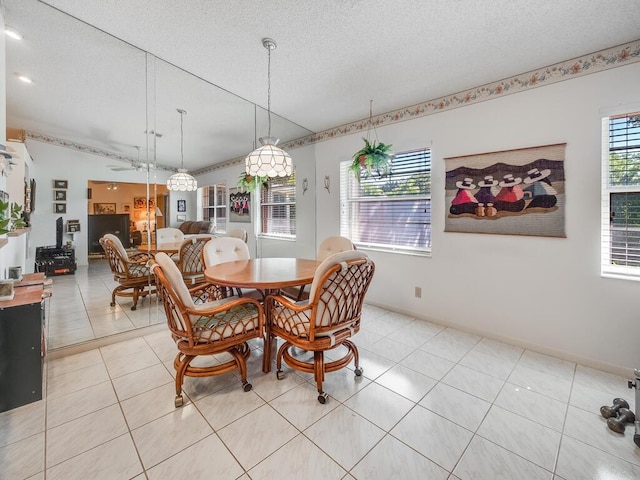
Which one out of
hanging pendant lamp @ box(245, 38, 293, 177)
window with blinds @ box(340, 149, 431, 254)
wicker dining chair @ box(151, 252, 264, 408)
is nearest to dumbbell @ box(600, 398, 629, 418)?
window with blinds @ box(340, 149, 431, 254)

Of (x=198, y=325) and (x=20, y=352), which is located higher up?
(x=198, y=325)

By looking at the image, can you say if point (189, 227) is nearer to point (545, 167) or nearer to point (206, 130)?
point (206, 130)

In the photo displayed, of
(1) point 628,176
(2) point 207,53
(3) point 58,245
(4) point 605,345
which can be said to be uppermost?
(2) point 207,53

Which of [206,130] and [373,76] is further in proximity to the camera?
[206,130]

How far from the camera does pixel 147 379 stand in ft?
6.87

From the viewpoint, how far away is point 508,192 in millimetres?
2639

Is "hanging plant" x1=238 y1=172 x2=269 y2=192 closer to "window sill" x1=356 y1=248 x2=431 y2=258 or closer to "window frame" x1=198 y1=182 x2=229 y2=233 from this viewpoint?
"window frame" x1=198 y1=182 x2=229 y2=233

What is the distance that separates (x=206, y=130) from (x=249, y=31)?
1.82 metres

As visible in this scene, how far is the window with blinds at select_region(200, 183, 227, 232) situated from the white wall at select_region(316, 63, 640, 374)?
2381mm

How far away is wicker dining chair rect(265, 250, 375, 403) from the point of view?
1731 mm

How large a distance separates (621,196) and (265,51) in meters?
3.16

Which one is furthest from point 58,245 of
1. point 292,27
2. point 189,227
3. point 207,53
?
point 292,27

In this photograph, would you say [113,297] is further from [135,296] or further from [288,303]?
[288,303]

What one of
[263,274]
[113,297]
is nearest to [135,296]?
[113,297]
